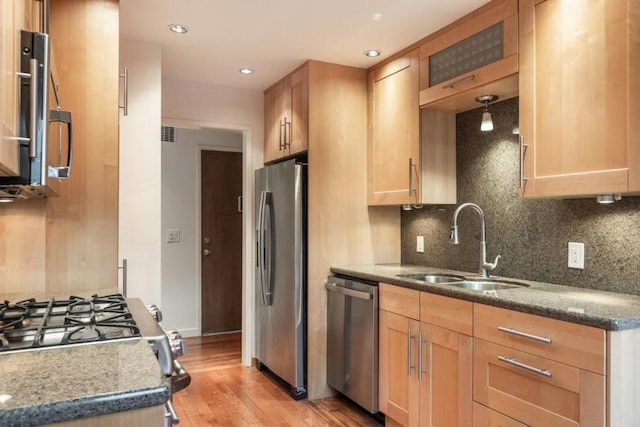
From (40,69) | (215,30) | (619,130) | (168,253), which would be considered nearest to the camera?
(40,69)

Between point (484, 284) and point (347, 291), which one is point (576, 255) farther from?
point (347, 291)

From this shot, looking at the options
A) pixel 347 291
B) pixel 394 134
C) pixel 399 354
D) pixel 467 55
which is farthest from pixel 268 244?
pixel 467 55

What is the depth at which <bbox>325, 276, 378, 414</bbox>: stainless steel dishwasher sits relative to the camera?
9.00 feet

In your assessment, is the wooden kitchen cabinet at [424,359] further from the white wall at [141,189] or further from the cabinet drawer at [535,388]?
the white wall at [141,189]

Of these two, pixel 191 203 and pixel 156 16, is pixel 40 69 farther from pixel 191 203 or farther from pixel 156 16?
pixel 191 203

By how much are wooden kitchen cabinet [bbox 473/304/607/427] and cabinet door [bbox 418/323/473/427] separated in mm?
69

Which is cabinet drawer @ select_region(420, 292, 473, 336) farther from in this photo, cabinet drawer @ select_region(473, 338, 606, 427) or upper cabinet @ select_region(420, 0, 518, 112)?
upper cabinet @ select_region(420, 0, 518, 112)

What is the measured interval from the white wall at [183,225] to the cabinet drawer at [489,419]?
352 cm

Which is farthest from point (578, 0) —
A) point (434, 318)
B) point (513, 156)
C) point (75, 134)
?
point (75, 134)

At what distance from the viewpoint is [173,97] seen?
12.0 ft

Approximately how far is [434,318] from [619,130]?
1.15m

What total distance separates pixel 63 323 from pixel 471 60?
224cm

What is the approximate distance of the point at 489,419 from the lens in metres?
1.96

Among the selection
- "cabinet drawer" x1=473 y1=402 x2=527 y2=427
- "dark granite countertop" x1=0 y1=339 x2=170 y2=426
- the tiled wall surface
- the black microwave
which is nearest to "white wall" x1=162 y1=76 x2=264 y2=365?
the tiled wall surface
